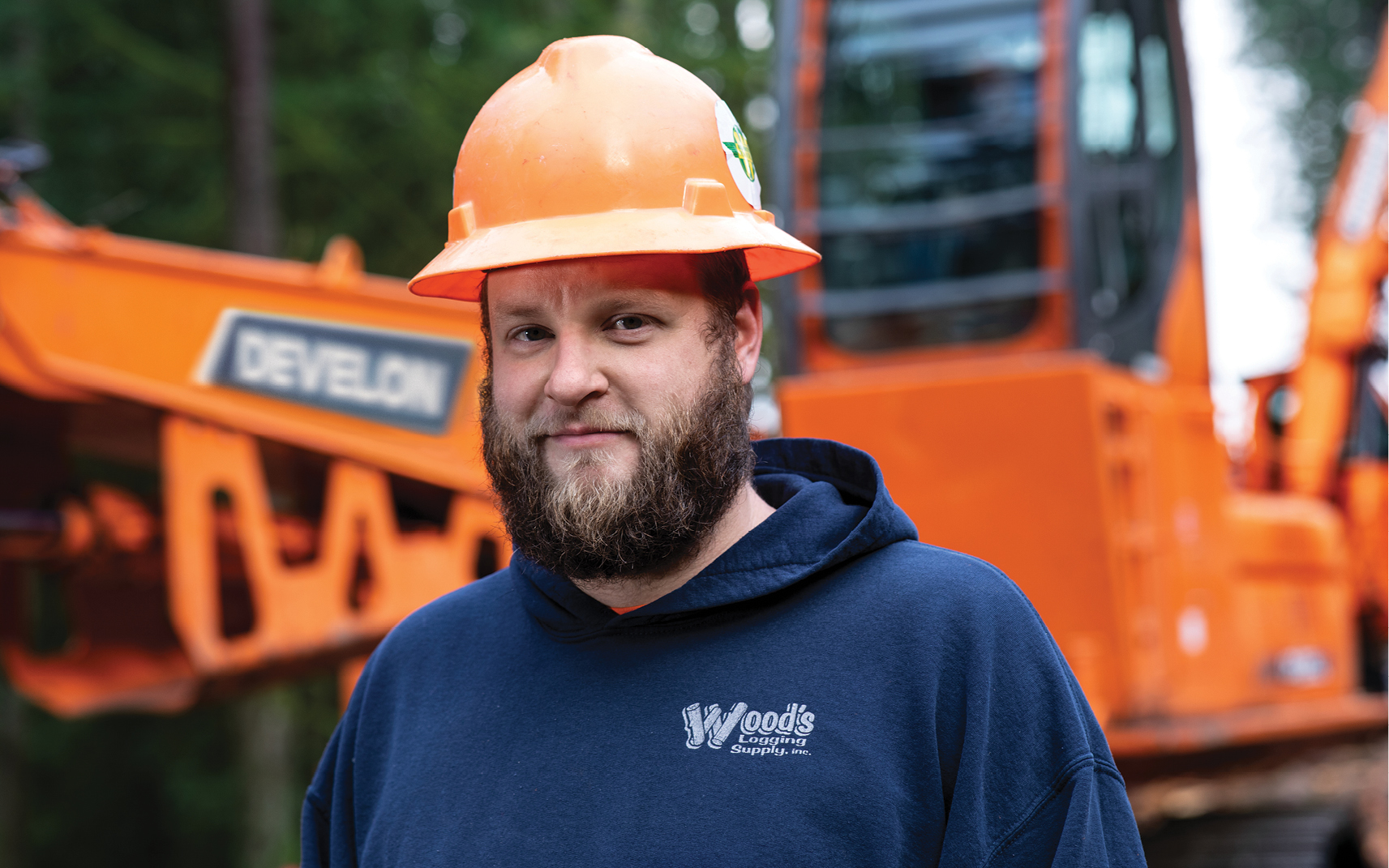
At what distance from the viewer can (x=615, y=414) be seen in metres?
1.73

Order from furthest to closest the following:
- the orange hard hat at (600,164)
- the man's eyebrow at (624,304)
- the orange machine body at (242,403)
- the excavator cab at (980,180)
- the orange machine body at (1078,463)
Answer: the excavator cab at (980,180)
the orange machine body at (1078,463)
the orange machine body at (242,403)
the orange hard hat at (600,164)
the man's eyebrow at (624,304)

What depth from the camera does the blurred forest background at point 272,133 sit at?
30.8ft

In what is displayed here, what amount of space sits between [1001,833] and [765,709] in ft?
0.93

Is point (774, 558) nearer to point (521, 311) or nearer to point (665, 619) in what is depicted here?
point (665, 619)

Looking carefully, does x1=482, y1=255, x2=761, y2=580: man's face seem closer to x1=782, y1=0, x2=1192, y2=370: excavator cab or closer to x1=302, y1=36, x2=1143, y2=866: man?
x1=302, y1=36, x2=1143, y2=866: man

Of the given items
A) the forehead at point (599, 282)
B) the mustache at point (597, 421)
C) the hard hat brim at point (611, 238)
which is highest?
the hard hat brim at point (611, 238)

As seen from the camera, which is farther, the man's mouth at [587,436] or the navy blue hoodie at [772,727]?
the man's mouth at [587,436]

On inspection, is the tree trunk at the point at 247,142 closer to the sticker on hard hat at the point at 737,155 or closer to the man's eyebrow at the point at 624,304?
the sticker on hard hat at the point at 737,155

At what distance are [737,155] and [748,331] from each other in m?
0.28

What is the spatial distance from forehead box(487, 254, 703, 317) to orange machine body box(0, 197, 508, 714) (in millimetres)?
2344

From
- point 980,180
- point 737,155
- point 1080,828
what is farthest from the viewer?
point 980,180

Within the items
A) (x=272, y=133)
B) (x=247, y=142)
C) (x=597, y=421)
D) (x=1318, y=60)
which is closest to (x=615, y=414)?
(x=597, y=421)

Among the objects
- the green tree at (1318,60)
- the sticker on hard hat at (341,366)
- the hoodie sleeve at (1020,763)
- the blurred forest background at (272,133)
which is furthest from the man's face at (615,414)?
the green tree at (1318,60)

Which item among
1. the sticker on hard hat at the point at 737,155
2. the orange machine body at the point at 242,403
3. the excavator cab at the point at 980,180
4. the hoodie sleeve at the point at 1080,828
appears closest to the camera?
the hoodie sleeve at the point at 1080,828
